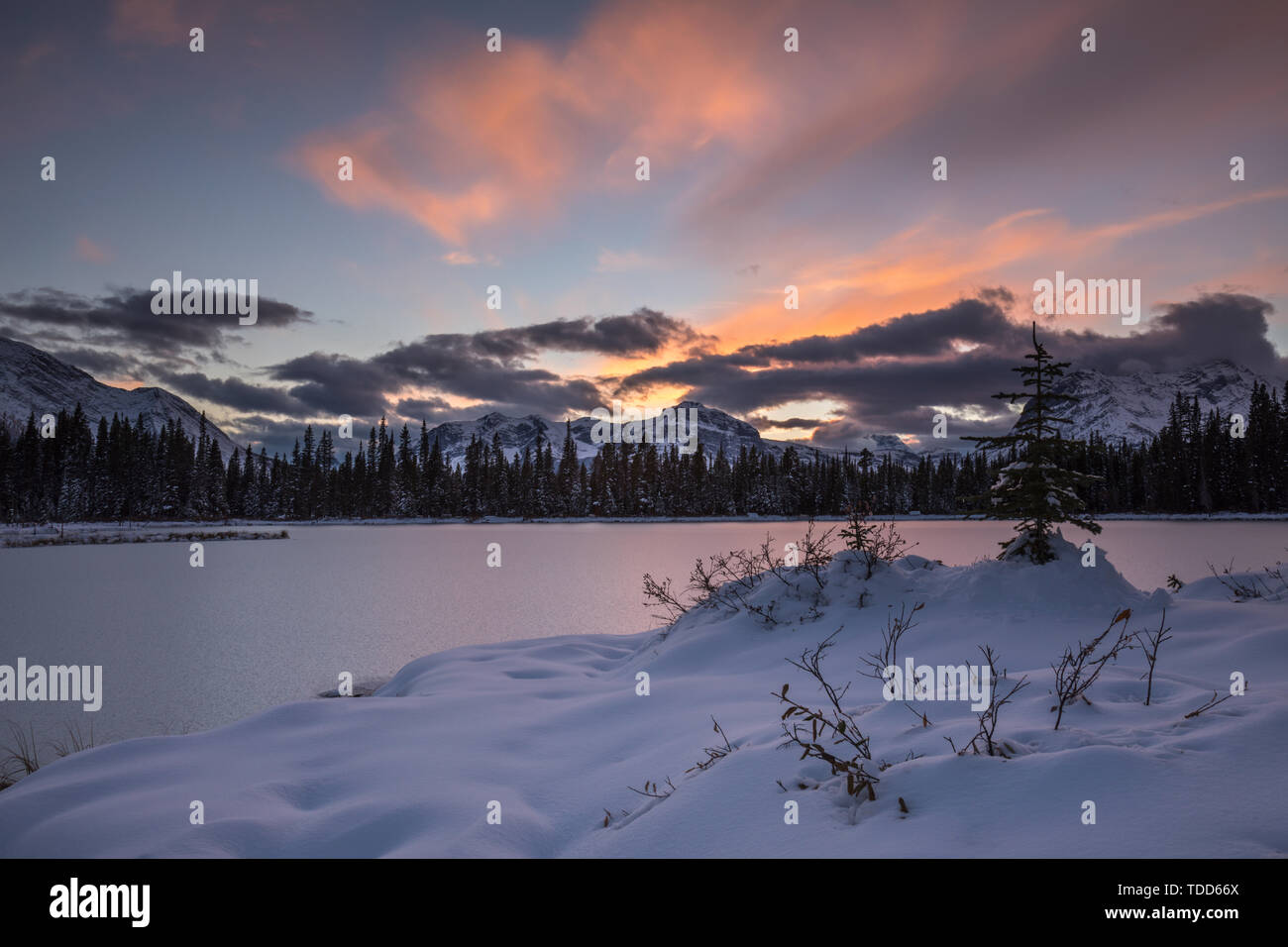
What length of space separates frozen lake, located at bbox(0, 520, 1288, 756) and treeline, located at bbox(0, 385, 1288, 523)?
6542cm

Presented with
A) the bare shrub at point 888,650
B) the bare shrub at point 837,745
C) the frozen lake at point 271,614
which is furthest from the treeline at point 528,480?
the bare shrub at point 837,745

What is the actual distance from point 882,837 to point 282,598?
23.9 m

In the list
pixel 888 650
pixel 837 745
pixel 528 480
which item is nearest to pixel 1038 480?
pixel 888 650

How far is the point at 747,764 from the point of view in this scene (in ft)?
13.5

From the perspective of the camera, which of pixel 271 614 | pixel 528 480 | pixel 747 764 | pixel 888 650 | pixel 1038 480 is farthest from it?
pixel 528 480

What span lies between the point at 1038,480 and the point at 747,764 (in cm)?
804

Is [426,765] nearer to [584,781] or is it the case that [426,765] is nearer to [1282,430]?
[584,781]

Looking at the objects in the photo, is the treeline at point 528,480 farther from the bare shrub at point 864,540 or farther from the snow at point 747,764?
the snow at point 747,764

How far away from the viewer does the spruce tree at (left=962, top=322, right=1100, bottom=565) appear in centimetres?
930

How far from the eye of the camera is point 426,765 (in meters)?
5.23

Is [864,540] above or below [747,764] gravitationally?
above

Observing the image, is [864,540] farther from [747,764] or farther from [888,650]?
[747,764]
